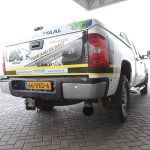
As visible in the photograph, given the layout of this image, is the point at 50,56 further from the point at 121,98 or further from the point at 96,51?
the point at 121,98

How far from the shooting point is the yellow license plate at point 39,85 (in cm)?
308

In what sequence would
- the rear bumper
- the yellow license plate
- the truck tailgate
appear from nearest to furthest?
the rear bumper < the truck tailgate < the yellow license plate

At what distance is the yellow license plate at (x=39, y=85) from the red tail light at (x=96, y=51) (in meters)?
0.70

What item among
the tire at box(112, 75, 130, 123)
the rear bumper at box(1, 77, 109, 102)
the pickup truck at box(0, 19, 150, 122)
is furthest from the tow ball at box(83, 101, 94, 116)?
the tire at box(112, 75, 130, 123)

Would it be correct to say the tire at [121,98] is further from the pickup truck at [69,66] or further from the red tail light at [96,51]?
the red tail light at [96,51]

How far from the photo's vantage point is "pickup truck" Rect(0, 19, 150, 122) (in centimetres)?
282

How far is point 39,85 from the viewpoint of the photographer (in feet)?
10.5

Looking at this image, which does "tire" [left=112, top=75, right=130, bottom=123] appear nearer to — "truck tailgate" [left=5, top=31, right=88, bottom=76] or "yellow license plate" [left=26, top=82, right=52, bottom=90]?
"truck tailgate" [left=5, top=31, right=88, bottom=76]

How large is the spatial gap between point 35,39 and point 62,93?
3.36 feet

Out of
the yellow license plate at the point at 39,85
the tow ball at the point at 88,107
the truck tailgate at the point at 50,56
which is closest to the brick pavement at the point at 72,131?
the tow ball at the point at 88,107

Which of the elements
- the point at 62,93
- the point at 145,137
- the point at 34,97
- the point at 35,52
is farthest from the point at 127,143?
the point at 35,52

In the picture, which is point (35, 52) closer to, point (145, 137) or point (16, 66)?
point (16, 66)

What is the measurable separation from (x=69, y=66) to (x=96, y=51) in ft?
1.37

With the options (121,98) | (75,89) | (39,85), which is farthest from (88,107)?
(39,85)
